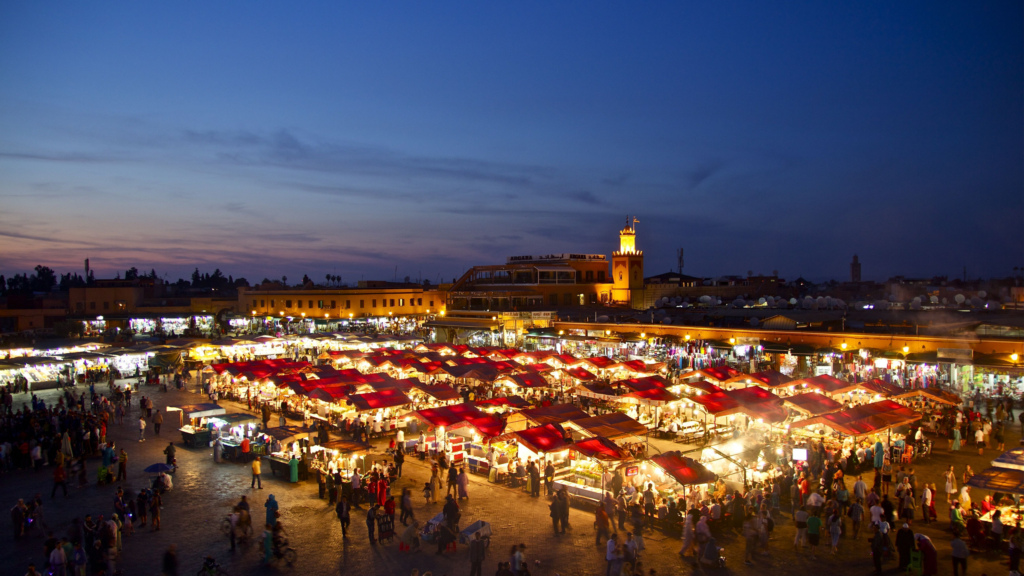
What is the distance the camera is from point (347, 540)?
11.1 m

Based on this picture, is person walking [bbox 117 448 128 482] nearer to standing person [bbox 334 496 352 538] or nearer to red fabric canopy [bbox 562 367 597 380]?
standing person [bbox 334 496 352 538]

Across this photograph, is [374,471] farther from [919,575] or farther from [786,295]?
[786,295]

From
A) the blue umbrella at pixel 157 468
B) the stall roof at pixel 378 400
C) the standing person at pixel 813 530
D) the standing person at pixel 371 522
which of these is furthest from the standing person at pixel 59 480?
the standing person at pixel 813 530

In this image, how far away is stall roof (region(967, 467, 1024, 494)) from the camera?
10.1 m

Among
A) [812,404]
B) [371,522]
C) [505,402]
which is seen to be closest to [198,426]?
[505,402]

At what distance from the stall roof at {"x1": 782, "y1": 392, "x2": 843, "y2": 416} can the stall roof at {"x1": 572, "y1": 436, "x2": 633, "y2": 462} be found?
692cm

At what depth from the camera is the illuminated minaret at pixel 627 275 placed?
192ft

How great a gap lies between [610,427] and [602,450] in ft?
5.49

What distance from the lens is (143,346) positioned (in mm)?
32875

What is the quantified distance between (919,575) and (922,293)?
61810 mm

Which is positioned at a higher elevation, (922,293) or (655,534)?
(922,293)

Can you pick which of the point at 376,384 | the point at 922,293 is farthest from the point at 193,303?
the point at 922,293

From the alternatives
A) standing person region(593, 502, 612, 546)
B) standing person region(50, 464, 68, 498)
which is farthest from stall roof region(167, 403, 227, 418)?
standing person region(593, 502, 612, 546)

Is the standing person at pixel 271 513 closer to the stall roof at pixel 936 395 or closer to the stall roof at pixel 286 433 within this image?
the stall roof at pixel 286 433
